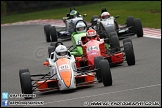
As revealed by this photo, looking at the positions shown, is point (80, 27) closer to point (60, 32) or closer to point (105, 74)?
point (105, 74)

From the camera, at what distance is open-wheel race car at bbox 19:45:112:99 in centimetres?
1265

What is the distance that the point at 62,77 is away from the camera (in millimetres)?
12664

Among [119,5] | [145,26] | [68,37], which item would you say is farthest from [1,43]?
[119,5]

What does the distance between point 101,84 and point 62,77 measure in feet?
3.71

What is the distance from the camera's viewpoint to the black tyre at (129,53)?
51.5 feet

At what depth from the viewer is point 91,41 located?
16.1m

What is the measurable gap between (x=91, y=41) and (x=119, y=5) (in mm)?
26283

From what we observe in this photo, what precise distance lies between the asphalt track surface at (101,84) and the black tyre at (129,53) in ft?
0.56

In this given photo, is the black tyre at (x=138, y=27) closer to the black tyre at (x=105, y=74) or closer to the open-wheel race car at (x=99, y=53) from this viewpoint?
the open-wheel race car at (x=99, y=53)

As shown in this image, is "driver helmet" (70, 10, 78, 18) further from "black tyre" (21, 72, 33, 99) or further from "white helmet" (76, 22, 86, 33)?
"black tyre" (21, 72, 33, 99)

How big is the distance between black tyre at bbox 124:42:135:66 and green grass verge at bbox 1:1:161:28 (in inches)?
490

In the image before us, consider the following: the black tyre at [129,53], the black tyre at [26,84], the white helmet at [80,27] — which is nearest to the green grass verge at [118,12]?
the white helmet at [80,27]

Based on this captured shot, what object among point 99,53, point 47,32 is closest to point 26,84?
point 99,53

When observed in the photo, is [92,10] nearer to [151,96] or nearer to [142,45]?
[142,45]
